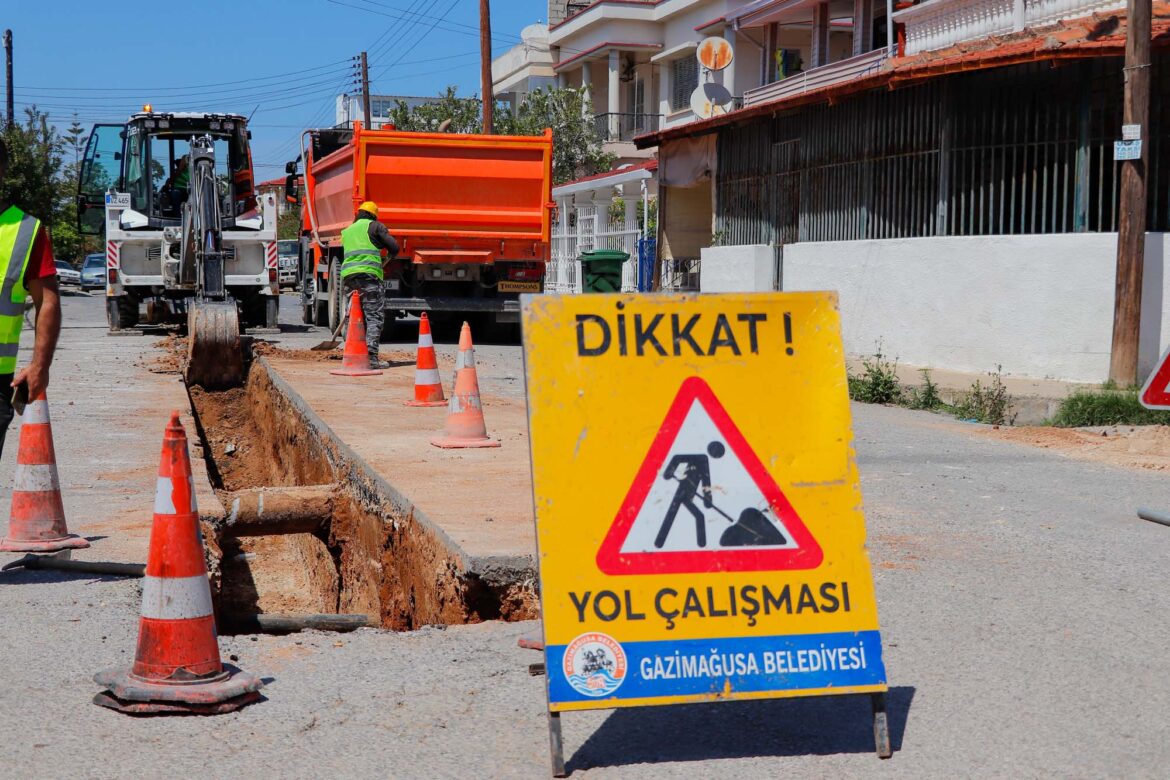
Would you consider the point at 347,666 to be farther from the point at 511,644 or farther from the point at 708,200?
the point at 708,200

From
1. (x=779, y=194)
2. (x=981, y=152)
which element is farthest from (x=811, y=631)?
(x=779, y=194)

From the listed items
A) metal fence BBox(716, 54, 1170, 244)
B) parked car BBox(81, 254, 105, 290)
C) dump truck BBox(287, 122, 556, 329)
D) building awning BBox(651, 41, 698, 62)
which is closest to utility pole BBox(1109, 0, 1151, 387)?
metal fence BBox(716, 54, 1170, 244)

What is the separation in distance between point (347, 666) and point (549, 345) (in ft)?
4.87

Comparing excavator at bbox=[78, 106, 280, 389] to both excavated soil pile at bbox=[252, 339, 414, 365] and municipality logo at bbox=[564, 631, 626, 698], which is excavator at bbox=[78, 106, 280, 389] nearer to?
excavated soil pile at bbox=[252, 339, 414, 365]

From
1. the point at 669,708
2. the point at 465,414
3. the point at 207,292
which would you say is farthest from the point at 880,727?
the point at 207,292

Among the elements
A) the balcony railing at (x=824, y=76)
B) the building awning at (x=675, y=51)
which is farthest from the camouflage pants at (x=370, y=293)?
the building awning at (x=675, y=51)

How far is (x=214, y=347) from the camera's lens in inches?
603

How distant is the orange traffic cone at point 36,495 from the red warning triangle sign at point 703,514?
338cm

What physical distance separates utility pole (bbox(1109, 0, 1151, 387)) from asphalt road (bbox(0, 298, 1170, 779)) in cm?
669

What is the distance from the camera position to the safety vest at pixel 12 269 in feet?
17.9

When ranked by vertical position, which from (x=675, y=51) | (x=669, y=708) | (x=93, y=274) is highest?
(x=675, y=51)

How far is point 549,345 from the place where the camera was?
400cm

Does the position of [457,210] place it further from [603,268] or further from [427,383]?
[603,268]

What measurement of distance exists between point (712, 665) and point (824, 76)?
24129 mm
